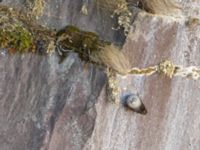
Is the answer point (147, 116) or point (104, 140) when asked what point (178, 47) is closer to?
point (147, 116)

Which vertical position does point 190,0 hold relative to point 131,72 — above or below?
above

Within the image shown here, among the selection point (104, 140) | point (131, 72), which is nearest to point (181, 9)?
point (131, 72)

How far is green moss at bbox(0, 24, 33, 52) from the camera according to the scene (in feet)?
7.50

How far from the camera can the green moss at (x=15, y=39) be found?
2.29 metres

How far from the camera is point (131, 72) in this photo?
97.3 inches

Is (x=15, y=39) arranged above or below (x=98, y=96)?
above

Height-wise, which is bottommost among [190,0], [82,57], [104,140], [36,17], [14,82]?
[104,140]

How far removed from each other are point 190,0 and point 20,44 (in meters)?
0.84

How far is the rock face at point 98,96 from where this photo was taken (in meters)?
2.31

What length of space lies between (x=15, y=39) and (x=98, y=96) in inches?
17.2

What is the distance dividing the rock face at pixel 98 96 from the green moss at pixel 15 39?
0.13 ft

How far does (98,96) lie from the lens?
93.0 inches

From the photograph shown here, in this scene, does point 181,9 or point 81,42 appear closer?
point 81,42

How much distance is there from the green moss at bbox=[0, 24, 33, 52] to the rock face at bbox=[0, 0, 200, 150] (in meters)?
0.04
